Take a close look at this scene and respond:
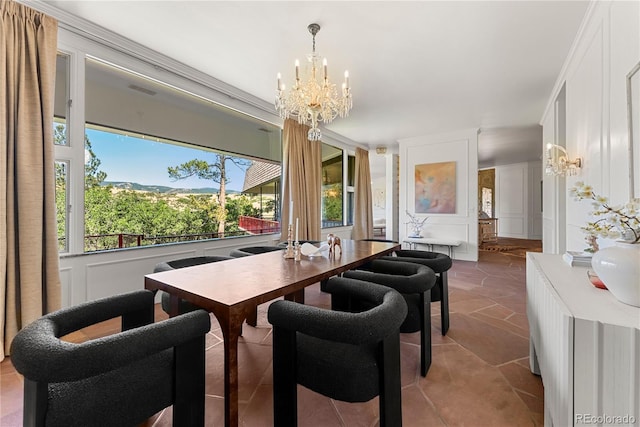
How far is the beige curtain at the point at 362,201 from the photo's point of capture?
22.6 feet

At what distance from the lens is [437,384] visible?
1.73 m

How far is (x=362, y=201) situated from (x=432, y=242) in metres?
2.01

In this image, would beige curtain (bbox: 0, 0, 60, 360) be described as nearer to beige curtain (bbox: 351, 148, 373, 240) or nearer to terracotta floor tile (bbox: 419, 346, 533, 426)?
terracotta floor tile (bbox: 419, 346, 533, 426)

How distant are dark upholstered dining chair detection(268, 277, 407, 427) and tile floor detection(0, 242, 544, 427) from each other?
1.34 ft

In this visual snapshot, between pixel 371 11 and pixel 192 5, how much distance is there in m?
1.49

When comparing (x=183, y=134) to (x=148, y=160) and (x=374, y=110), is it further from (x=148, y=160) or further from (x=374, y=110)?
(x=374, y=110)

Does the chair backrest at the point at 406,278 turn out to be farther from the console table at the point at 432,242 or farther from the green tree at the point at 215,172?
the console table at the point at 432,242

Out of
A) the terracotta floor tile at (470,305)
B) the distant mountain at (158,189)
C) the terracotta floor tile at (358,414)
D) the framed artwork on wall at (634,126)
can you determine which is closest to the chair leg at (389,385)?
the terracotta floor tile at (358,414)

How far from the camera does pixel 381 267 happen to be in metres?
2.15

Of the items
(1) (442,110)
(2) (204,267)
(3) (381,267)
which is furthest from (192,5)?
(1) (442,110)

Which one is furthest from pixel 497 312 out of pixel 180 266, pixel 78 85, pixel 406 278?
pixel 78 85

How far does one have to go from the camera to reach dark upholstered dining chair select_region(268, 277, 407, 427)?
1.06 meters

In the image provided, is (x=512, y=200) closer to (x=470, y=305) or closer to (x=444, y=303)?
(x=470, y=305)

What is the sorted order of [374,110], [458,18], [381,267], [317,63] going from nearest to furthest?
[381,267] → [458,18] → [317,63] → [374,110]
